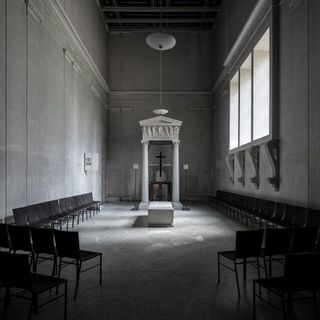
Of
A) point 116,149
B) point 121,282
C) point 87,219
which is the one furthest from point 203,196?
point 121,282

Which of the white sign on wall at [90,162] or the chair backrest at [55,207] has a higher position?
the white sign on wall at [90,162]

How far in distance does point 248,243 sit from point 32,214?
19.2 feet

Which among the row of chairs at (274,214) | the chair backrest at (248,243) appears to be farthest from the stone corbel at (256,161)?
the chair backrest at (248,243)

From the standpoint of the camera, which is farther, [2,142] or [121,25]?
[121,25]

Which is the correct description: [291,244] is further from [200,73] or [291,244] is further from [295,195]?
[200,73]

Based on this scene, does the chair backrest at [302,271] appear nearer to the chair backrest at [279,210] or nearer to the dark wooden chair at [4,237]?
the dark wooden chair at [4,237]

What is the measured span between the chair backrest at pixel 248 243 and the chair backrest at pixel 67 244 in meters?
2.43

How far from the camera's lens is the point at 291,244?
4.64 metres

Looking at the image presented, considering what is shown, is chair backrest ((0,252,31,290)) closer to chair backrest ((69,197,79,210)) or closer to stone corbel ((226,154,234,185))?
chair backrest ((69,197,79,210))

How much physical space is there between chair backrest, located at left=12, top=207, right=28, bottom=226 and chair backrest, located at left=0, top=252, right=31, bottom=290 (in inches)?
156

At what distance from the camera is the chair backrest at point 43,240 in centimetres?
472

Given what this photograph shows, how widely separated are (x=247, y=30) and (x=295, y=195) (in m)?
7.50

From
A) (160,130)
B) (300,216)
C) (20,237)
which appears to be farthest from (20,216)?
(160,130)

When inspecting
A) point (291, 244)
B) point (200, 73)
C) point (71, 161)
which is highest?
point (200, 73)
